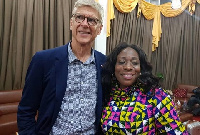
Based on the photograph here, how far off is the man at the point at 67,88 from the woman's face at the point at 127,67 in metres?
0.16

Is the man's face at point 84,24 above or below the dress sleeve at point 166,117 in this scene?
above

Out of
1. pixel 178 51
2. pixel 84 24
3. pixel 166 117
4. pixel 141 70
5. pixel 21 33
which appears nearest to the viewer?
pixel 166 117

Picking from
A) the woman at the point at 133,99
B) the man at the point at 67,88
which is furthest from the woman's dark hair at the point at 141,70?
the man at the point at 67,88

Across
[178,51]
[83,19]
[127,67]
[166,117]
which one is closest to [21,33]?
[83,19]

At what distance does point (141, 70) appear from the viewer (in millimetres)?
1366

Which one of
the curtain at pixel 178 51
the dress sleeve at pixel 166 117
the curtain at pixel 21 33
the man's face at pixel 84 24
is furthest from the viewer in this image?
the curtain at pixel 178 51

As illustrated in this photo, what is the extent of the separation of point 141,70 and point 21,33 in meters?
2.37

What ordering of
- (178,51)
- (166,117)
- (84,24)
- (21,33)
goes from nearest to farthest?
(166,117)
(84,24)
(21,33)
(178,51)

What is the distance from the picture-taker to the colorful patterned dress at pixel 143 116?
1.15 meters

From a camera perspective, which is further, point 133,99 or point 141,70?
point 141,70

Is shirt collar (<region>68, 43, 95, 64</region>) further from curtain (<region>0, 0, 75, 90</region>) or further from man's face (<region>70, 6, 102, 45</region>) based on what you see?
curtain (<region>0, 0, 75, 90</region>)

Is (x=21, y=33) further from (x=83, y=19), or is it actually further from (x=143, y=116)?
(x=143, y=116)

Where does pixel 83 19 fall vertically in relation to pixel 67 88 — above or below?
above

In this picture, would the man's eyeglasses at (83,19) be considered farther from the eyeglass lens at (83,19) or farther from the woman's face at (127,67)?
the woman's face at (127,67)
